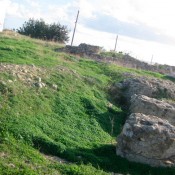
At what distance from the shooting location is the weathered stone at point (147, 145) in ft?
37.9

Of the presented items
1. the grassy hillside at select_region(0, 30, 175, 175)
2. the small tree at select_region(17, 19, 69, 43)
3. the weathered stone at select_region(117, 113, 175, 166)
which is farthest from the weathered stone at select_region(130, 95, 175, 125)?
the small tree at select_region(17, 19, 69, 43)

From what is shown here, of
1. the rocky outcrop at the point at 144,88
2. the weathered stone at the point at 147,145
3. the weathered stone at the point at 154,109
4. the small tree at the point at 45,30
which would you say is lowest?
the weathered stone at the point at 147,145

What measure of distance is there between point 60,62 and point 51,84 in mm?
3561

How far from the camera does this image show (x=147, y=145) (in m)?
11.5

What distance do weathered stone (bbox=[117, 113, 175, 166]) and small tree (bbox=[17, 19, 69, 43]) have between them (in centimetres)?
2973

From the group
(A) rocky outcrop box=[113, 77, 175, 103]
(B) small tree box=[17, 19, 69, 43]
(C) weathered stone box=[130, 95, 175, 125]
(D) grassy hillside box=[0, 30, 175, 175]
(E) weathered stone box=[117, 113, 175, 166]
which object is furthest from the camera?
(B) small tree box=[17, 19, 69, 43]

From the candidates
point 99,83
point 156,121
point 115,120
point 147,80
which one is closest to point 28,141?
point 156,121

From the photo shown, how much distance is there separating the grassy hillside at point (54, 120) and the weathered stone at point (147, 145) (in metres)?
→ 0.29

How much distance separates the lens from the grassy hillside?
9.84m

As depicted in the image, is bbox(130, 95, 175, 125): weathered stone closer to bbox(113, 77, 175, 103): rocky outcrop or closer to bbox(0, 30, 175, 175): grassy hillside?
bbox(0, 30, 175, 175): grassy hillside

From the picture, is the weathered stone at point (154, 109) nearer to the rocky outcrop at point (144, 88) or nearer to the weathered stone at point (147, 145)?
the rocky outcrop at point (144, 88)

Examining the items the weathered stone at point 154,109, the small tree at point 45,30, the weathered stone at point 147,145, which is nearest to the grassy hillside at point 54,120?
the weathered stone at point 147,145

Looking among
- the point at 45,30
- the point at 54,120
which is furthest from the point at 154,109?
the point at 45,30

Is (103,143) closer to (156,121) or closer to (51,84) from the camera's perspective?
(156,121)
